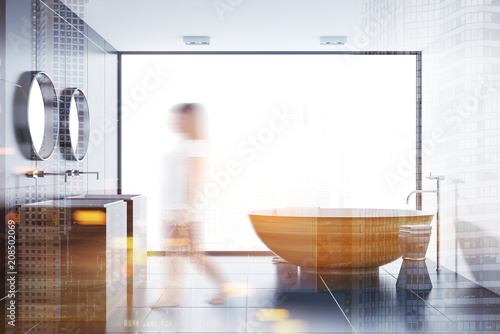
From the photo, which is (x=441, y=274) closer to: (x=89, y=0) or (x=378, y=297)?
(x=378, y=297)

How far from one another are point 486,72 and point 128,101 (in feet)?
8.31

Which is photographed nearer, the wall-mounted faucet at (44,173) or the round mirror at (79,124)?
the wall-mounted faucet at (44,173)

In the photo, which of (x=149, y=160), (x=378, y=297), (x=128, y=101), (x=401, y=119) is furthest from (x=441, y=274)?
(x=128, y=101)

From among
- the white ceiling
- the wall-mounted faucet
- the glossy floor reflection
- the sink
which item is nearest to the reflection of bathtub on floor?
the glossy floor reflection

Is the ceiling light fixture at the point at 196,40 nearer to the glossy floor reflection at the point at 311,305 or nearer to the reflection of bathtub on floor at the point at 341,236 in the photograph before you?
the reflection of bathtub on floor at the point at 341,236

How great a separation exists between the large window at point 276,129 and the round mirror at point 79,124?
0.98ft

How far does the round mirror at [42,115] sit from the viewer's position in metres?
2.74

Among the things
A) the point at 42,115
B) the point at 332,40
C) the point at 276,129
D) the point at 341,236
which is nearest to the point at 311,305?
the point at 341,236

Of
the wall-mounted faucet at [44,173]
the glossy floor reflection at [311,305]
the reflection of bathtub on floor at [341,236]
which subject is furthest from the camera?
the reflection of bathtub on floor at [341,236]

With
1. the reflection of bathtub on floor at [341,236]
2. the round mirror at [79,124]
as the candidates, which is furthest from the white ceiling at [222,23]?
the reflection of bathtub on floor at [341,236]

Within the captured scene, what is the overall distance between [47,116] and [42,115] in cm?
7

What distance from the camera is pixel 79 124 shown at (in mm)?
3531

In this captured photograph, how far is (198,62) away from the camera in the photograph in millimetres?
3131

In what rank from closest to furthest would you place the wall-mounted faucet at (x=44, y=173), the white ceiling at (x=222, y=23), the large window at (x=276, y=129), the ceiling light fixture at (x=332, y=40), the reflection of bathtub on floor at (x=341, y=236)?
the wall-mounted faucet at (x=44, y=173) < the large window at (x=276, y=129) < the reflection of bathtub on floor at (x=341, y=236) < the white ceiling at (x=222, y=23) < the ceiling light fixture at (x=332, y=40)
